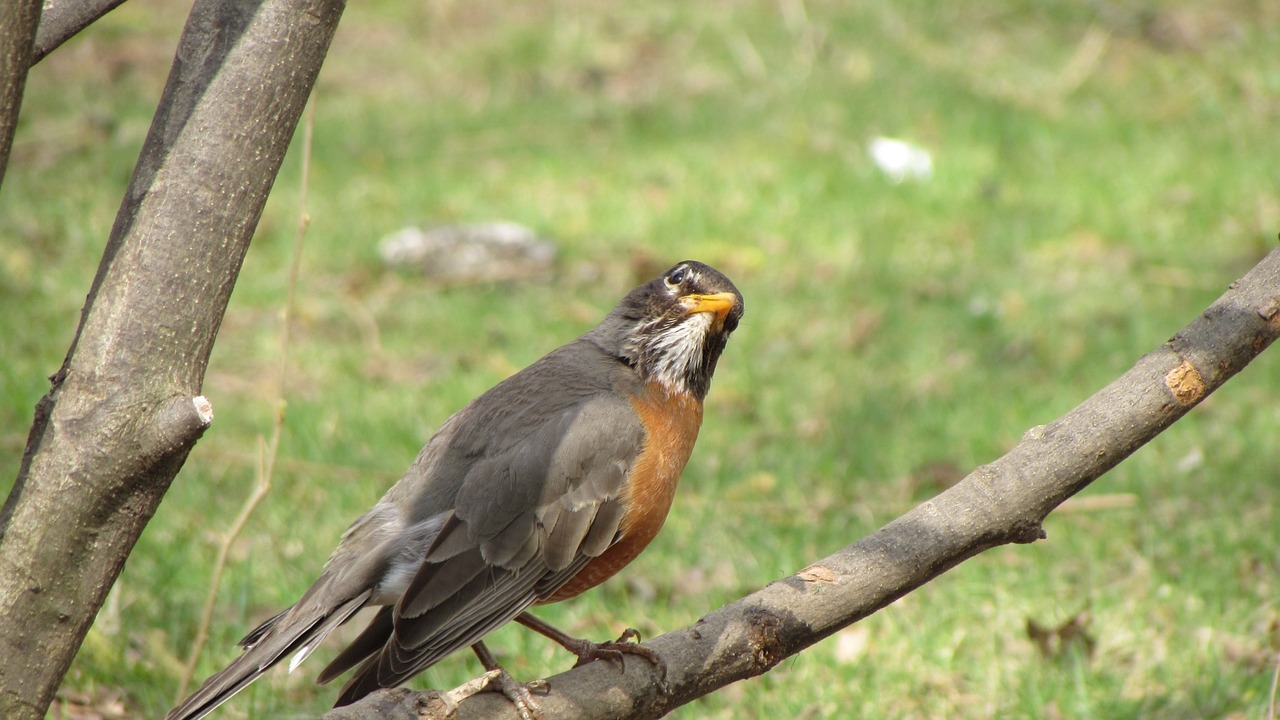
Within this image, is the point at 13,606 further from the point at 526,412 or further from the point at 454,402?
the point at 454,402

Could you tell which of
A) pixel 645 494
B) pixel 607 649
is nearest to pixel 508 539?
pixel 645 494

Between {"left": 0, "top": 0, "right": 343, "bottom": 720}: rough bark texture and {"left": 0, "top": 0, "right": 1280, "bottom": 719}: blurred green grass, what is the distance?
139cm

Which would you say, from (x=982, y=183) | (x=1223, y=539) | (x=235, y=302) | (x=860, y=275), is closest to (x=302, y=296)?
(x=235, y=302)

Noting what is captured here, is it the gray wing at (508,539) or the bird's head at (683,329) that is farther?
the bird's head at (683,329)

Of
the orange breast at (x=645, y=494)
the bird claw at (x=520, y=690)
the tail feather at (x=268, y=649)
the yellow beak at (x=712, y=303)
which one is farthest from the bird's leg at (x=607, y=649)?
the yellow beak at (x=712, y=303)

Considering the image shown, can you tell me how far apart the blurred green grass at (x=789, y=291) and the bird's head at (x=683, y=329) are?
3.40ft

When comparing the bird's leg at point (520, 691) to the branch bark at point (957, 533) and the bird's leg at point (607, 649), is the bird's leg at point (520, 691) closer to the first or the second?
the branch bark at point (957, 533)

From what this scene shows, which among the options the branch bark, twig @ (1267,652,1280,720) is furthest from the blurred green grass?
the branch bark

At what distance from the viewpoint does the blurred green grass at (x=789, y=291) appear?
4.26 meters

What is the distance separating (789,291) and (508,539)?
420cm

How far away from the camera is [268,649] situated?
9.81 ft

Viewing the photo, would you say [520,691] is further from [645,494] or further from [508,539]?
[645,494]

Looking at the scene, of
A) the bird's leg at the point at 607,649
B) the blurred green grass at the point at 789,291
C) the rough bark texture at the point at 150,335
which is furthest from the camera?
the blurred green grass at the point at 789,291

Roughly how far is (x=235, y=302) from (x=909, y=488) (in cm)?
400
